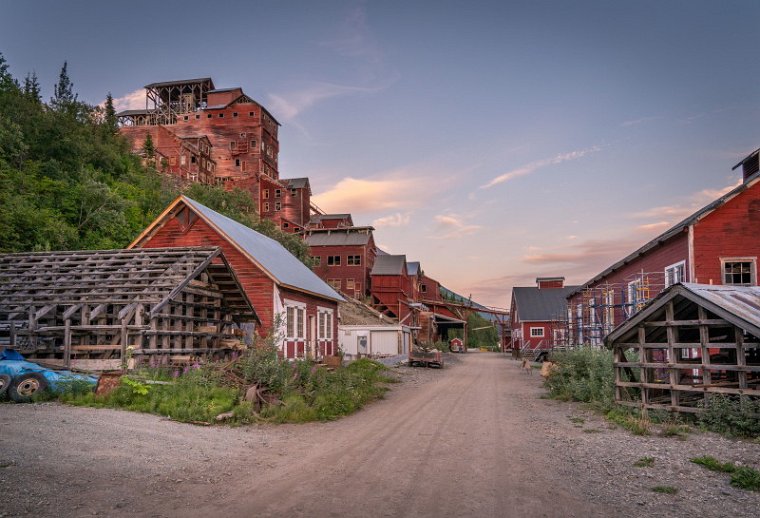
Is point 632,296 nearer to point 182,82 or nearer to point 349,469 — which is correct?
point 349,469

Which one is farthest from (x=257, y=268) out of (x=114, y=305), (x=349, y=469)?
(x=349, y=469)

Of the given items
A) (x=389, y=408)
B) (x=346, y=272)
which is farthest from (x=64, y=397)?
(x=346, y=272)

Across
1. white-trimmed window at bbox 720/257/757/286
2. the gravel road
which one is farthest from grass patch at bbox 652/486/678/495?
white-trimmed window at bbox 720/257/757/286

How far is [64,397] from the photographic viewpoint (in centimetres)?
1396

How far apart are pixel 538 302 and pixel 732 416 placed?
A: 5518 centimetres

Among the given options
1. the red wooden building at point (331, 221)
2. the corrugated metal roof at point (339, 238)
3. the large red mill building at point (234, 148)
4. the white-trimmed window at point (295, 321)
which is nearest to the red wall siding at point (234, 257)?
the white-trimmed window at point (295, 321)

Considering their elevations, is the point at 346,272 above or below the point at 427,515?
above

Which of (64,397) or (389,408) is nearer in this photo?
(64,397)

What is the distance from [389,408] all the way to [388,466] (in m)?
7.77

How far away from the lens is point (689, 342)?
561 inches

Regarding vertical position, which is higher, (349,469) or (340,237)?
(340,237)

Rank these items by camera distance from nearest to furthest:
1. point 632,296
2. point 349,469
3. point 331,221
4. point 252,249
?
point 349,469 → point 252,249 → point 632,296 → point 331,221

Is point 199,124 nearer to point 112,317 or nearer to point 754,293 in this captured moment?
point 112,317

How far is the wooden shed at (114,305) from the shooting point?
1633cm
